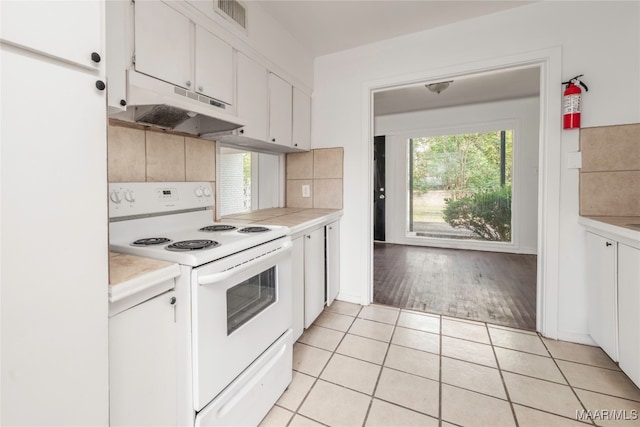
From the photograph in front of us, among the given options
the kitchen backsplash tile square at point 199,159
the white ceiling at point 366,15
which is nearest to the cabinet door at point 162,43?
the kitchen backsplash tile square at point 199,159

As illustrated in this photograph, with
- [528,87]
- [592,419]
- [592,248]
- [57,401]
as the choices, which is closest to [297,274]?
[57,401]

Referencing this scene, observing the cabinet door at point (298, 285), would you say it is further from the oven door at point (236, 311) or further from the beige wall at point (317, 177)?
the beige wall at point (317, 177)

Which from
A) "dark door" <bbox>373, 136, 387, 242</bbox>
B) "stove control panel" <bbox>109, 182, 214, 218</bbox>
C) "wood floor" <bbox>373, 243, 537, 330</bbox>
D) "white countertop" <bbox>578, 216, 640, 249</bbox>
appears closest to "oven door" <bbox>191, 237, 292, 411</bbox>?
"stove control panel" <bbox>109, 182, 214, 218</bbox>

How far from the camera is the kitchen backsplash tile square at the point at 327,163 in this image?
2684 millimetres

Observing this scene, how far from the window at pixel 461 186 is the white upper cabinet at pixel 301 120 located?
3.06 m

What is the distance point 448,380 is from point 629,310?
0.95 meters

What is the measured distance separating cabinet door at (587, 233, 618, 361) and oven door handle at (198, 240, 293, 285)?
1.79m

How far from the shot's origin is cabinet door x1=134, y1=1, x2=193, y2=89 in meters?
1.28

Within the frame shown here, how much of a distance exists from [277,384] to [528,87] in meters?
4.61

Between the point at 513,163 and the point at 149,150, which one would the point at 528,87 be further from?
the point at 149,150

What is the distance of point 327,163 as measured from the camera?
107 inches

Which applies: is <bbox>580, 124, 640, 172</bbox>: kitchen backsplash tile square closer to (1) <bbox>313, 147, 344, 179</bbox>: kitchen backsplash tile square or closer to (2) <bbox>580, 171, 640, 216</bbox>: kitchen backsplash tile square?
(2) <bbox>580, 171, 640, 216</bbox>: kitchen backsplash tile square

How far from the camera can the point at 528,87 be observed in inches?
151

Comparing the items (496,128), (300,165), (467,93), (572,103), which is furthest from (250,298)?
(496,128)
